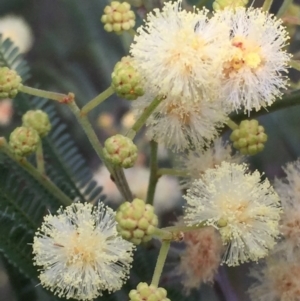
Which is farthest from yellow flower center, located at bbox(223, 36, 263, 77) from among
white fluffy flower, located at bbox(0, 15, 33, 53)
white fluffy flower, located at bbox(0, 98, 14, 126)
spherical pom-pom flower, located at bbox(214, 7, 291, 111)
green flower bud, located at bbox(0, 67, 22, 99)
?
white fluffy flower, located at bbox(0, 15, 33, 53)

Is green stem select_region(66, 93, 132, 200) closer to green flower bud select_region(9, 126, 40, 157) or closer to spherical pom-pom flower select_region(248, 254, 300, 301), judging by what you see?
green flower bud select_region(9, 126, 40, 157)

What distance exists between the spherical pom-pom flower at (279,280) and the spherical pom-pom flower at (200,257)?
6cm

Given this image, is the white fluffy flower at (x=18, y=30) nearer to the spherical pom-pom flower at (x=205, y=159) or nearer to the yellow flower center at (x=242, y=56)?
the spherical pom-pom flower at (x=205, y=159)

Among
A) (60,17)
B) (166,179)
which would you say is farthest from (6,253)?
(60,17)

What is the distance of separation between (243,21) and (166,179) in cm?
64

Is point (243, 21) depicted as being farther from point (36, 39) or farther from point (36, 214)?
point (36, 39)

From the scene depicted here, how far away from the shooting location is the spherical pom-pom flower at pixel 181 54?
1.79 feet

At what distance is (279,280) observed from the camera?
694mm

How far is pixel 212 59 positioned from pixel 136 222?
17 centimetres

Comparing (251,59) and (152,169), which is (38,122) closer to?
(152,169)

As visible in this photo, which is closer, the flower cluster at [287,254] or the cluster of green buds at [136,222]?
the cluster of green buds at [136,222]

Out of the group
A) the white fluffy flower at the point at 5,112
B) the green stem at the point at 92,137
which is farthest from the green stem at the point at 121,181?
the white fluffy flower at the point at 5,112

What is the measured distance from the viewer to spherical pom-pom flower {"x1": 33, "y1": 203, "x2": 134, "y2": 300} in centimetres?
60

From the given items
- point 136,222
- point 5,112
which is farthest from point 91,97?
point 136,222
